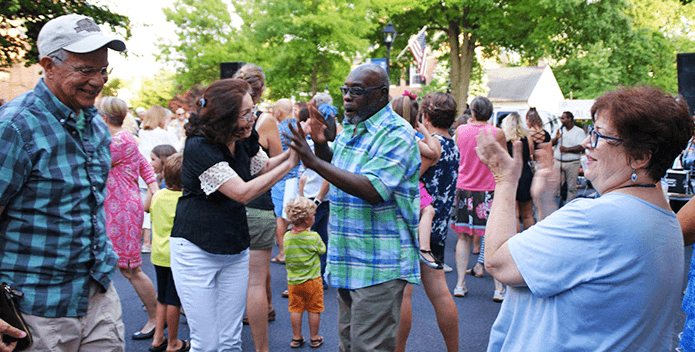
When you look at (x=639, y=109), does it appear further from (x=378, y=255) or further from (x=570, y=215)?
(x=378, y=255)

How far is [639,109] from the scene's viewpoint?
5.70ft

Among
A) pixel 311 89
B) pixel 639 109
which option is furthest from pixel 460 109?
pixel 639 109

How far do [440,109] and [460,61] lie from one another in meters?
24.5

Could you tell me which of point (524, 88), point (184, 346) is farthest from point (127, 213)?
point (524, 88)

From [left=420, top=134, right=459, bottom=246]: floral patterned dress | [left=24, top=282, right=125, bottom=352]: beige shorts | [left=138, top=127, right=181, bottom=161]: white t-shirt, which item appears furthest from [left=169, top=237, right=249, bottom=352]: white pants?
[left=138, top=127, right=181, bottom=161]: white t-shirt

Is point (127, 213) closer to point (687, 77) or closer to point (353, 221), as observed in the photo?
point (353, 221)

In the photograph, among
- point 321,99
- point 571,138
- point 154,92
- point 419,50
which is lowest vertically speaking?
point 571,138

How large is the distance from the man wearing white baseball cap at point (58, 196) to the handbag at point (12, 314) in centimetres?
3

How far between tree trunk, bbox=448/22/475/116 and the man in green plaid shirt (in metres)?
25.1

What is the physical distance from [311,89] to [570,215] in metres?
23.2

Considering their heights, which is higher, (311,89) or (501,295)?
(311,89)

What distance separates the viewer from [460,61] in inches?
1113

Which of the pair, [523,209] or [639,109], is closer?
[639,109]

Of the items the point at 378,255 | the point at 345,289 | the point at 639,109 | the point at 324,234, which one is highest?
the point at 639,109
